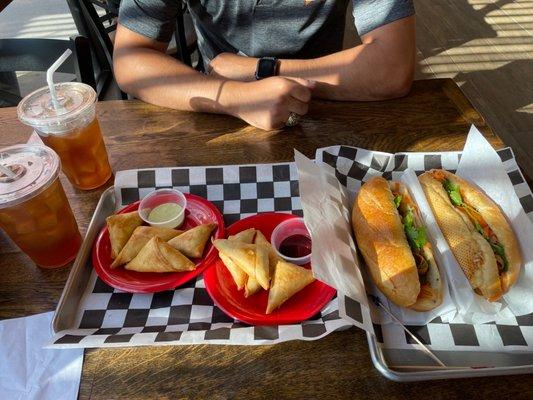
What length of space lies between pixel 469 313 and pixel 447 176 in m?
0.45

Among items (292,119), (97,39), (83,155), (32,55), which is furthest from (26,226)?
(97,39)

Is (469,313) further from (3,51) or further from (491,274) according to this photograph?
(3,51)

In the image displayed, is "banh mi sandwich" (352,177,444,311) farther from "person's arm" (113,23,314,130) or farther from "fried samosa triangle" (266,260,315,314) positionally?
"person's arm" (113,23,314,130)

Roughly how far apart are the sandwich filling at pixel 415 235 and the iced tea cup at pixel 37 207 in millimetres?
914

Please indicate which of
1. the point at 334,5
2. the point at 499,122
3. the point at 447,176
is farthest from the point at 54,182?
the point at 499,122

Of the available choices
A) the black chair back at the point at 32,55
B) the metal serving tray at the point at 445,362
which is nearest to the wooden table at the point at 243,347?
the metal serving tray at the point at 445,362

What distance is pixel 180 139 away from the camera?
144 cm

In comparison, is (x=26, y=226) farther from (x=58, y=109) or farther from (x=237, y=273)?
(x=237, y=273)

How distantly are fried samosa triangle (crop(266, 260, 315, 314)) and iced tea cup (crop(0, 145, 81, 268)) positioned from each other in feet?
1.77

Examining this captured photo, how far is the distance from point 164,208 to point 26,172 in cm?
37

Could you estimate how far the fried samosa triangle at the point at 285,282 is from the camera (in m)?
0.98

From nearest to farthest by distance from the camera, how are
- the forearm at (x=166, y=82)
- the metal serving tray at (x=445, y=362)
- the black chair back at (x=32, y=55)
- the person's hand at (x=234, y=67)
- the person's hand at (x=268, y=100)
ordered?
the metal serving tray at (x=445, y=362) → the person's hand at (x=268, y=100) → the forearm at (x=166, y=82) → the person's hand at (x=234, y=67) → the black chair back at (x=32, y=55)

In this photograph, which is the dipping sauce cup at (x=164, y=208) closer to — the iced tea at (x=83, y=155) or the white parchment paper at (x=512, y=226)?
the iced tea at (x=83, y=155)

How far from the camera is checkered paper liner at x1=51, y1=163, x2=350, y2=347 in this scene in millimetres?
904
